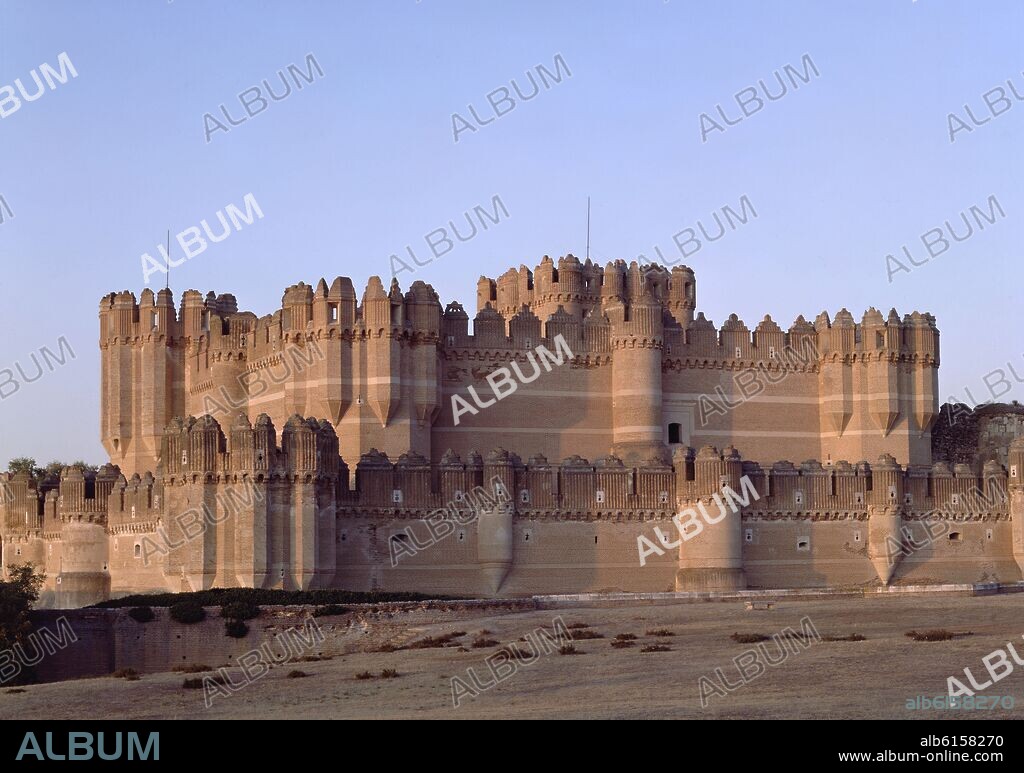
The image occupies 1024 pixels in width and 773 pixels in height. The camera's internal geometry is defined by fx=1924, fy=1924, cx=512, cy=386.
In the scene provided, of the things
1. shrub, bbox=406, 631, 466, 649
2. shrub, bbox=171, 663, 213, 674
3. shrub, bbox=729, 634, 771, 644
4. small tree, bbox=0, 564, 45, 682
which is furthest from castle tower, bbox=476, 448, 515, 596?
small tree, bbox=0, 564, 45, 682

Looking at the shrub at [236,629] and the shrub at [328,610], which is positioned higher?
the shrub at [328,610]

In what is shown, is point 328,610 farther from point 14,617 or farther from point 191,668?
point 14,617

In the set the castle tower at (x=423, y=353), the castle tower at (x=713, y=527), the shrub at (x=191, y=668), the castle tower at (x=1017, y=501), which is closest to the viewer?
the shrub at (x=191, y=668)

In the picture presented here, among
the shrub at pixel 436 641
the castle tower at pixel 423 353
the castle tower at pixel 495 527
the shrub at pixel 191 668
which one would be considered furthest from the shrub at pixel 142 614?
the castle tower at pixel 423 353

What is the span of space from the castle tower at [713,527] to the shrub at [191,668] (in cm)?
1706

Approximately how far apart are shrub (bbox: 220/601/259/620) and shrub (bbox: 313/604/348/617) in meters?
1.62

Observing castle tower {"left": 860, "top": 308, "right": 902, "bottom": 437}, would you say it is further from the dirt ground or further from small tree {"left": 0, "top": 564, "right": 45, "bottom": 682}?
small tree {"left": 0, "top": 564, "right": 45, "bottom": 682}

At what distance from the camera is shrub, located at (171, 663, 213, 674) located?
47.6 m

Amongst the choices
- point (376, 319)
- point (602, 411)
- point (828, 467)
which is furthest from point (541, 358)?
point (828, 467)

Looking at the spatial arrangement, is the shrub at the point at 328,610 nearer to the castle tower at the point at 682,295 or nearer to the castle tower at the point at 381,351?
the castle tower at the point at 381,351

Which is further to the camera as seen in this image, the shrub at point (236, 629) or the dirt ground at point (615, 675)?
the shrub at point (236, 629)

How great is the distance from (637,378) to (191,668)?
25010 millimetres

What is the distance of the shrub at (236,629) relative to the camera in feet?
169
